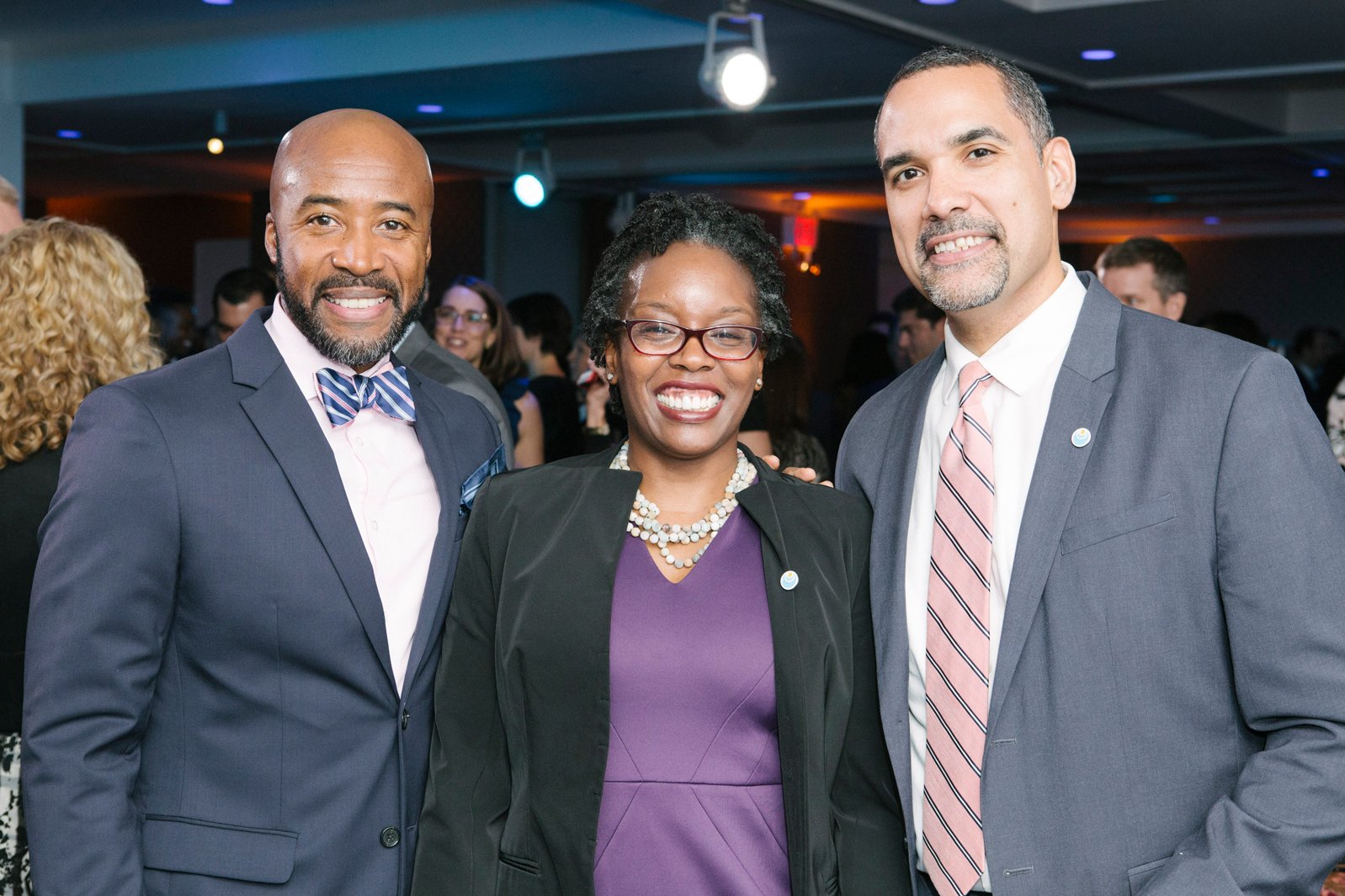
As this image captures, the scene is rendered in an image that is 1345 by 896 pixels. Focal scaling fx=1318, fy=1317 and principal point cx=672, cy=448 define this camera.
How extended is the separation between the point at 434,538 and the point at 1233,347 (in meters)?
1.15

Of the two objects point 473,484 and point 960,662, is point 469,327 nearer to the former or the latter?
point 473,484

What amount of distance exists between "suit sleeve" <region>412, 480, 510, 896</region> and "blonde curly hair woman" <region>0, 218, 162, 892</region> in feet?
2.68

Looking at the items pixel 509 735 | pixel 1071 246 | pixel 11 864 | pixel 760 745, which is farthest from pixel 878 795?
pixel 1071 246

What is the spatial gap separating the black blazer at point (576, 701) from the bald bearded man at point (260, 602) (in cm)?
7

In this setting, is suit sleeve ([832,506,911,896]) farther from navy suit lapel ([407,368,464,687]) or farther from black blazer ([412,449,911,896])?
navy suit lapel ([407,368,464,687])

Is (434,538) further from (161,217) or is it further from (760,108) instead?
(161,217)

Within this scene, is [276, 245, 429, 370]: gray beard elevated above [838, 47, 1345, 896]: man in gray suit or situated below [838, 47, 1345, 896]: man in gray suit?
above

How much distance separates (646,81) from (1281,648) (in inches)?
269

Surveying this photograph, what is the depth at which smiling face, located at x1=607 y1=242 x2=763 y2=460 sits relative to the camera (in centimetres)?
190

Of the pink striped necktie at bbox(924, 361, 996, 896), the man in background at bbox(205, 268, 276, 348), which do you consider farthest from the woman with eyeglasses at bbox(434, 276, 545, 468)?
the pink striped necktie at bbox(924, 361, 996, 896)

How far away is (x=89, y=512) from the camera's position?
169 centimetres

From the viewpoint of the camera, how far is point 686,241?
1.95 metres

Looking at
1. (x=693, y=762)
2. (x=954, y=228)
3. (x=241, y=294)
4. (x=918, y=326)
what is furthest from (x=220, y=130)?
(x=693, y=762)

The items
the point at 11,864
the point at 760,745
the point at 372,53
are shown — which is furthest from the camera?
the point at 372,53
